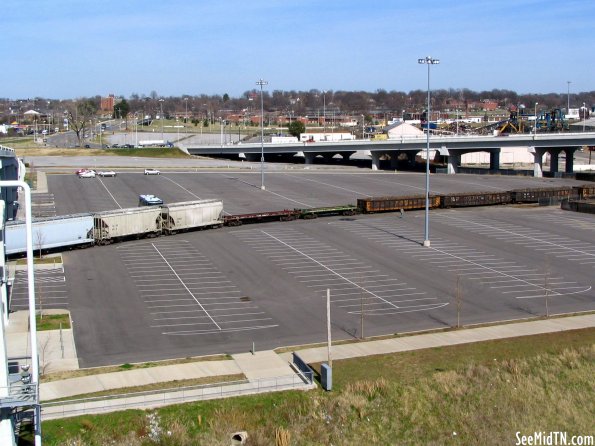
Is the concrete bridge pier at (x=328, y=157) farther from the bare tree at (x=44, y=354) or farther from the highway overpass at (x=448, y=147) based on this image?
the bare tree at (x=44, y=354)

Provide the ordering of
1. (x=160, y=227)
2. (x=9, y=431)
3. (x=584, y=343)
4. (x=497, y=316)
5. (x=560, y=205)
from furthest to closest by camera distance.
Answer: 1. (x=560, y=205)
2. (x=160, y=227)
3. (x=497, y=316)
4. (x=584, y=343)
5. (x=9, y=431)

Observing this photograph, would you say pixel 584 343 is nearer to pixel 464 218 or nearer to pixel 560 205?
pixel 464 218

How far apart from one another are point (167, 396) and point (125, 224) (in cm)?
2704

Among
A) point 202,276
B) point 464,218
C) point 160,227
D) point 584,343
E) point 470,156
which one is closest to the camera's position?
point 584,343

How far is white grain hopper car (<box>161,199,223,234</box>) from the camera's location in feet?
168

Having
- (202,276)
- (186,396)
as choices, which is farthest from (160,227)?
(186,396)

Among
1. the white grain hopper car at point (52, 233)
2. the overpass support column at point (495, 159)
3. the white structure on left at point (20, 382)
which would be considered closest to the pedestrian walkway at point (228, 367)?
the white structure on left at point (20, 382)

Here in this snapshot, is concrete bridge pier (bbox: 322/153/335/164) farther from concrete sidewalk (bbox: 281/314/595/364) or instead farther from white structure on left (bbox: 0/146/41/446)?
white structure on left (bbox: 0/146/41/446)

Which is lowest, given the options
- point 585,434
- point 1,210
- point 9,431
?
point 585,434

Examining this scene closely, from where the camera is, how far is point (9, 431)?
55.5ft

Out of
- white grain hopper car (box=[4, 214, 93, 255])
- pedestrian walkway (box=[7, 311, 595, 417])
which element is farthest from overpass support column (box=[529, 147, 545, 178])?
pedestrian walkway (box=[7, 311, 595, 417])

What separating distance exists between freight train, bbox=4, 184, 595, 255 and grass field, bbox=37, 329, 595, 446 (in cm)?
2313

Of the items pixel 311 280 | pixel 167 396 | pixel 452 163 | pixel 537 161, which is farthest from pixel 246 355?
pixel 452 163

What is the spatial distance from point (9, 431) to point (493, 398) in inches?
604
